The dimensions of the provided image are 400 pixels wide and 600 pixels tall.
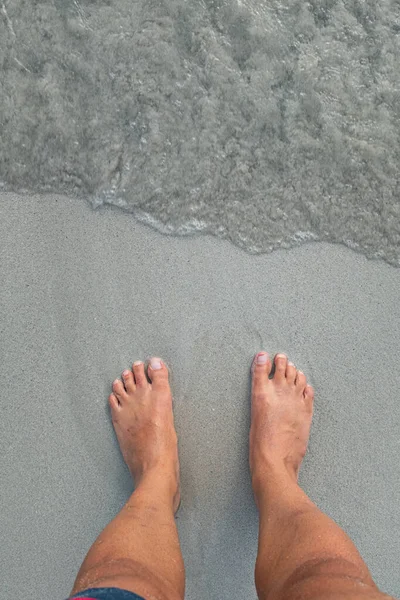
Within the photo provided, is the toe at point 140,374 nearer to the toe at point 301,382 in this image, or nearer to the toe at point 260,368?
the toe at point 260,368

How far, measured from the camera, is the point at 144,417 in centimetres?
159

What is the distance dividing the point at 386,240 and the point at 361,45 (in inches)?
23.0

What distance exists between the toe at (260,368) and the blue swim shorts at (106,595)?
0.66 metres

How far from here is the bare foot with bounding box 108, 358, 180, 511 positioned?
1.57m

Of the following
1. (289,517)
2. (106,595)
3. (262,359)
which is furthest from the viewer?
(262,359)

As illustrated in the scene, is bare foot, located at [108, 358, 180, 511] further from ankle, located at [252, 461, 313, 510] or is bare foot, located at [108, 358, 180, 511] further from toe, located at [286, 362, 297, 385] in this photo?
toe, located at [286, 362, 297, 385]

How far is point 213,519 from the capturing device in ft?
5.18

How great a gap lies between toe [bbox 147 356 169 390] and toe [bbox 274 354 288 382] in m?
0.32

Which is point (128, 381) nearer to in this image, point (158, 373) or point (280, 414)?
point (158, 373)

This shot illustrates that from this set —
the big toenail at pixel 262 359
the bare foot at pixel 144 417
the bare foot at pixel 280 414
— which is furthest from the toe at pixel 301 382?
the bare foot at pixel 144 417

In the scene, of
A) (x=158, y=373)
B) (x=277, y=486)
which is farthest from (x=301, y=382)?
(x=158, y=373)

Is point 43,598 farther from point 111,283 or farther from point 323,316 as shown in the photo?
point 323,316

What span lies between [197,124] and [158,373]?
72 centimetres

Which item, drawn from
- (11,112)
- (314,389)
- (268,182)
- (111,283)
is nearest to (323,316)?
(314,389)
